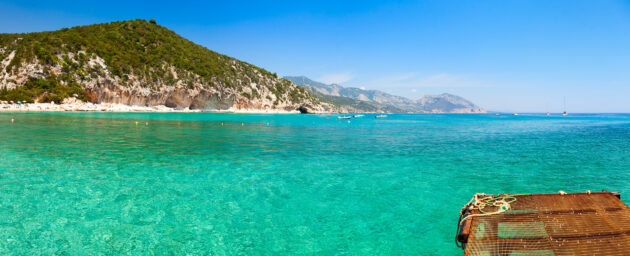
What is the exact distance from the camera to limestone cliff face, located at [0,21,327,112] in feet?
304

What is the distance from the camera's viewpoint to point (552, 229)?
5.43 metres

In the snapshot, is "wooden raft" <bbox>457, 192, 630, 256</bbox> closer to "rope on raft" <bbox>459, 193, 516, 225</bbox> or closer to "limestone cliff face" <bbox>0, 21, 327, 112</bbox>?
"rope on raft" <bbox>459, 193, 516, 225</bbox>

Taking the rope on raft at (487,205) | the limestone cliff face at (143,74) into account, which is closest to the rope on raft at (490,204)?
the rope on raft at (487,205)

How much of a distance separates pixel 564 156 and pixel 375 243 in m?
22.2

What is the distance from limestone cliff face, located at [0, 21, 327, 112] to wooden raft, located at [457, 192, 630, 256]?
119 metres

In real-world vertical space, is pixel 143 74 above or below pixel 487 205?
above

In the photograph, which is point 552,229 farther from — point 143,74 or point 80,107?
point 143,74

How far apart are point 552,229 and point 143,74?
130m

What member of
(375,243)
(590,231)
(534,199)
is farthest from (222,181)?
(590,231)

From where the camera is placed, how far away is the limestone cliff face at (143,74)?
92.8 metres

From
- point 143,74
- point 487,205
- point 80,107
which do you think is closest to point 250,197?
point 487,205

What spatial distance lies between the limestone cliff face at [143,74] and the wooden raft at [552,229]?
119 m

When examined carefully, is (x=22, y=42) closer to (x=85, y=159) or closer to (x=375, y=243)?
(x=85, y=159)

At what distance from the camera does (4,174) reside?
13.5 m
